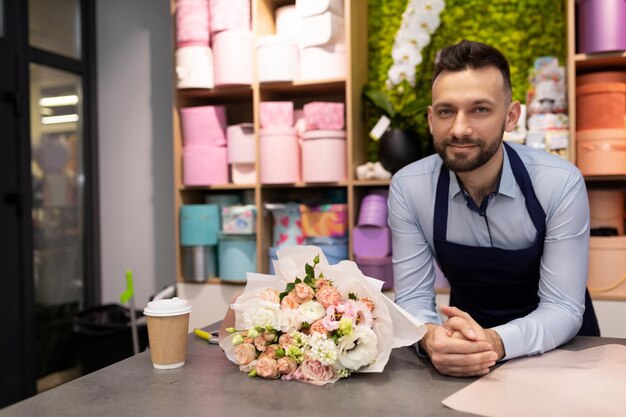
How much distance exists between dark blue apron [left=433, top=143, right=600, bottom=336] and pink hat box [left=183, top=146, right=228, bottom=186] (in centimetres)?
159

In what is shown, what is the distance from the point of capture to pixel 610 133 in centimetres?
246

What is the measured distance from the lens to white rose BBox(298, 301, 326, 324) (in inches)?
45.5

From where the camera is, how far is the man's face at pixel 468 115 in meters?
1.50

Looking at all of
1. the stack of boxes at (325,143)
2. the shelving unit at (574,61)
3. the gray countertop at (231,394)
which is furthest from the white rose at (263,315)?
the shelving unit at (574,61)

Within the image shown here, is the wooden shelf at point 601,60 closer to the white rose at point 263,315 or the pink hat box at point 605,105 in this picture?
the pink hat box at point 605,105

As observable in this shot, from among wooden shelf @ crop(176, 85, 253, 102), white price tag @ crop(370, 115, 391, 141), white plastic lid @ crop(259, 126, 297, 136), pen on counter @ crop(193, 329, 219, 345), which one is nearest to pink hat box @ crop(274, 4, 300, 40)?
wooden shelf @ crop(176, 85, 253, 102)

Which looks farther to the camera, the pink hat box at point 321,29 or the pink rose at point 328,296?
the pink hat box at point 321,29

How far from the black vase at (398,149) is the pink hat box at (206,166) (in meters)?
0.81

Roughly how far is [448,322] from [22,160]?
8.86 ft

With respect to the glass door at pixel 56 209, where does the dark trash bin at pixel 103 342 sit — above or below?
below

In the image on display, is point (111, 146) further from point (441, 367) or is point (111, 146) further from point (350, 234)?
point (441, 367)

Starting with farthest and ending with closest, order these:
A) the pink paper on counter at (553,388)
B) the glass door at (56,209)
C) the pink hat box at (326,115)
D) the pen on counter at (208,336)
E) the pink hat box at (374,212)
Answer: the glass door at (56,209) → the pink hat box at (326,115) → the pink hat box at (374,212) → the pen on counter at (208,336) → the pink paper on counter at (553,388)

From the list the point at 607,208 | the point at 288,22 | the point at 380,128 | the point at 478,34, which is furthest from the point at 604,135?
the point at 288,22

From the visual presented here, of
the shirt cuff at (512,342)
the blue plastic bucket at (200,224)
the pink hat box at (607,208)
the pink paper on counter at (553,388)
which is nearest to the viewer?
the pink paper on counter at (553,388)
